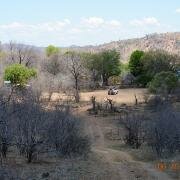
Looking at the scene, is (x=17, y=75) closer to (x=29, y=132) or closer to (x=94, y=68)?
(x=94, y=68)

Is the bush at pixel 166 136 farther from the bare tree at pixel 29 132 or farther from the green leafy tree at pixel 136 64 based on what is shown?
the green leafy tree at pixel 136 64

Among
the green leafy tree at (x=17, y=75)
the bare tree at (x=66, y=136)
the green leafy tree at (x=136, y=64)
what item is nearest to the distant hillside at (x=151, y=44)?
the green leafy tree at (x=136, y=64)

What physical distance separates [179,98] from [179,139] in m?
29.5

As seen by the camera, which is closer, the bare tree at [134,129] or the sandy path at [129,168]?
the sandy path at [129,168]

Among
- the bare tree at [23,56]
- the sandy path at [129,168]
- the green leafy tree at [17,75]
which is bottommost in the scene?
the sandy path at [129,168]

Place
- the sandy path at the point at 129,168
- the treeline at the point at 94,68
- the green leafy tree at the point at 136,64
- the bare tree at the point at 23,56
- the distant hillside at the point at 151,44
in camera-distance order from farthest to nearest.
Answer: the distant hillside at the point at 151,44 → the bare tree at the point at 23,56 → the green leafy tree at the point at 136,64 → the treeline at the point at 94,68 → the sandy path at the point at 129,168

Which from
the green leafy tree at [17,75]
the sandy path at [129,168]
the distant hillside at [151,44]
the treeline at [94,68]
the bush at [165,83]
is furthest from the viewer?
the distant hillside at [151,44]

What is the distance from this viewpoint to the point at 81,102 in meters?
61.3

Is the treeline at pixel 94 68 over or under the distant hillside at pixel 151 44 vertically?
under

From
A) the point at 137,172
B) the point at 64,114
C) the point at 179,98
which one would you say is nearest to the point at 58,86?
the point at 179,98

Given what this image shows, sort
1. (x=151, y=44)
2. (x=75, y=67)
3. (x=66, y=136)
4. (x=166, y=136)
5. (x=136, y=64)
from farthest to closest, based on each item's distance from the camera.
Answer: (x=151, y=44) → (x=136, y=64) → (x=75, y=67) → (x=166, y=136) → (x=66, y=136)

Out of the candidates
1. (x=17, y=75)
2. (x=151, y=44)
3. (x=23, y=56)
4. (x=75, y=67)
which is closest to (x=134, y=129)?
(x=17, y=75)

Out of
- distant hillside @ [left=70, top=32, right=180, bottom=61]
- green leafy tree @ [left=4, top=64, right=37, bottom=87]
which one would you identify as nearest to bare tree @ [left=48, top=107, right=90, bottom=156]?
green leafy tree @ [left=4, top=64, right=37, bottom=87]

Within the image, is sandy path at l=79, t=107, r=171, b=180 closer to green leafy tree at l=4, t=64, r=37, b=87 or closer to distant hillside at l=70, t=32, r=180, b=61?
green leafy tree at l=4, t=64, r=37, b=87
